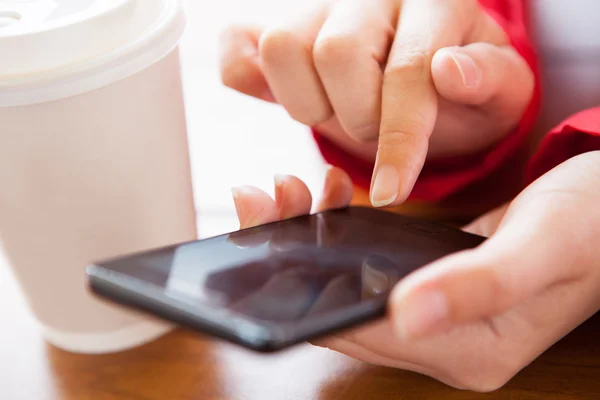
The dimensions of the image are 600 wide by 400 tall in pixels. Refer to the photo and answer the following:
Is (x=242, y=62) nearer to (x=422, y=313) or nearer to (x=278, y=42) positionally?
(x=278, y=42)

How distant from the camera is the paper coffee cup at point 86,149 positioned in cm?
34

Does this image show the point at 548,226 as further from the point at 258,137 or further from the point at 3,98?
the point at 258,137

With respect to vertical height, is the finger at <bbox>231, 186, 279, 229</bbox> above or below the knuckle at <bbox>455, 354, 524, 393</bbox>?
above

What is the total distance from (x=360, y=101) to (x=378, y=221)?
0.08 metres

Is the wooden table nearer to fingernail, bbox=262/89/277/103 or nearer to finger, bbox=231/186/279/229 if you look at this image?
finger, bbox=231/186/279/229

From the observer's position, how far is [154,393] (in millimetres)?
396

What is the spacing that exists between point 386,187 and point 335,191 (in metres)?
0.10

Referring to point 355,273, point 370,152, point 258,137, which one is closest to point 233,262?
point 355,273

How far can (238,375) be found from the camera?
404mm

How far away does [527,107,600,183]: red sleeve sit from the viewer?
0.43 meters

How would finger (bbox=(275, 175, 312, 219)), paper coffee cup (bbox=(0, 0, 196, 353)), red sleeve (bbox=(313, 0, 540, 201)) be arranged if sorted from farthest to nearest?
1. red sleeve (bbox=(313, 0, 540, 201))
2. finger (bbox=(275, 175, 312, 219))
3. paper coffee cup (bbox=(0, 0, 196, 353))

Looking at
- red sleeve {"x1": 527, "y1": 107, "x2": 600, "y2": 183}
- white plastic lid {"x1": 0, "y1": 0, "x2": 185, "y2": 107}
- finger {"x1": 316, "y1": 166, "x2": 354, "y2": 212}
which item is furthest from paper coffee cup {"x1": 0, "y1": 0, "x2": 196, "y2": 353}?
red sleeve {"x1": 527, "y1": 107, "x2": 600, "y2": 183}

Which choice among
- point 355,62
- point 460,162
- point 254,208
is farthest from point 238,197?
point 460,162

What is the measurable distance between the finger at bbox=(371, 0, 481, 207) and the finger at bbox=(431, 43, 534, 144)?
0.01 m
